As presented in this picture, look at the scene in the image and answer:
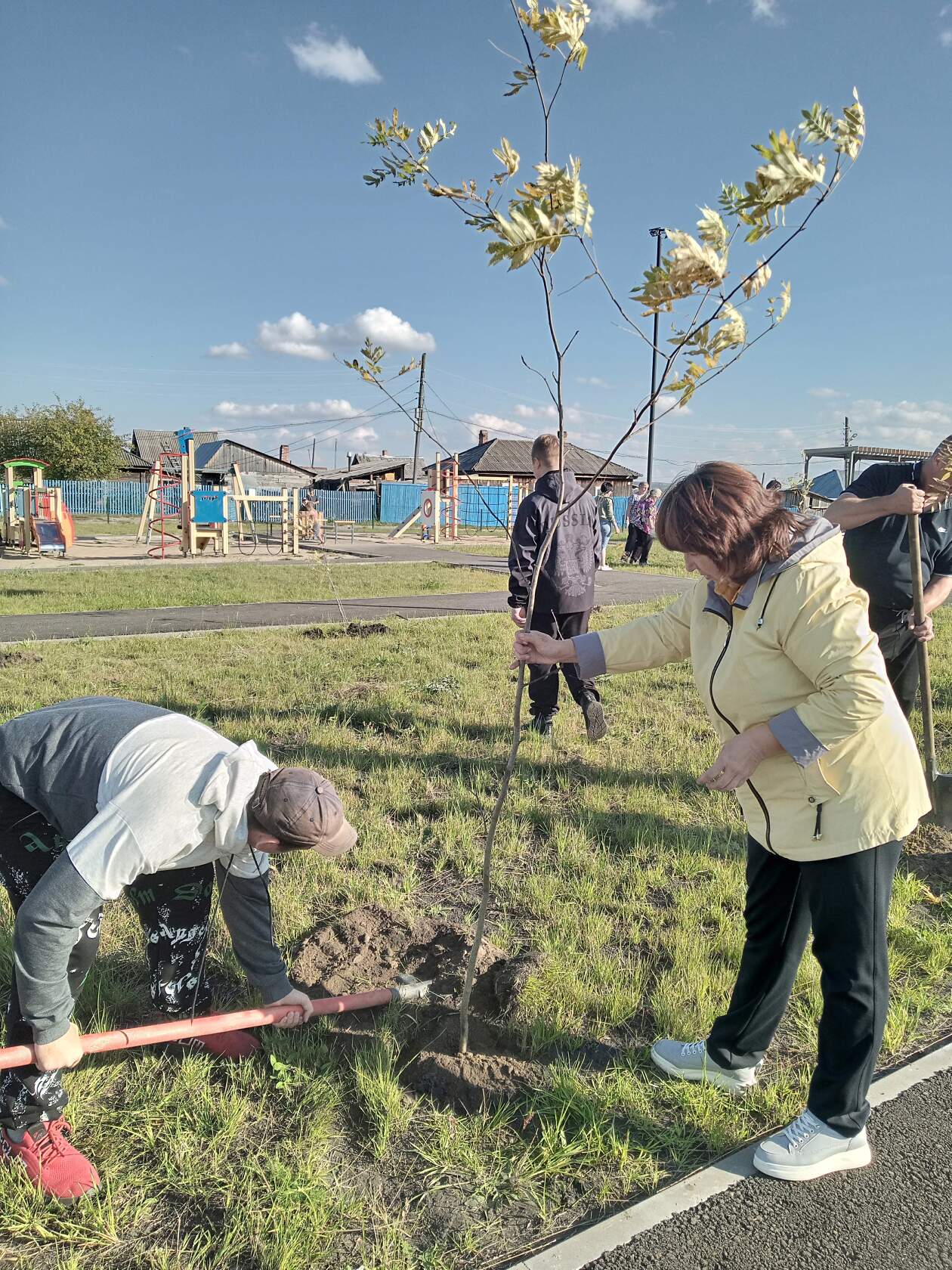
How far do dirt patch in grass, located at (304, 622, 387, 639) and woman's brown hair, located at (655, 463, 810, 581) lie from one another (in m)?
7.70

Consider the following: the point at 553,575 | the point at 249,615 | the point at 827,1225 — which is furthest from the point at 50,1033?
the point at 249,615

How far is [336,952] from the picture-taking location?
315cm

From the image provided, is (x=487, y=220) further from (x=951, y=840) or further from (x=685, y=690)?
(x=685, y=690)

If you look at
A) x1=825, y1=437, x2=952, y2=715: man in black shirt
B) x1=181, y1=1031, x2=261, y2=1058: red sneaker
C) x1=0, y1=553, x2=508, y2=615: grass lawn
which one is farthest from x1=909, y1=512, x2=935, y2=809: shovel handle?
x1=0, y1=553, x2=508, y2=615: grass lawn

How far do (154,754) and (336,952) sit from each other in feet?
4.79

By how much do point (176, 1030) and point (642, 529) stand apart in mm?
18439

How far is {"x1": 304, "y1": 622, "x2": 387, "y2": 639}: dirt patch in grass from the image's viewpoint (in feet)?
31.6

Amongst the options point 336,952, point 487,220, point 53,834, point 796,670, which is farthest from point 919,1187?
point 487,220

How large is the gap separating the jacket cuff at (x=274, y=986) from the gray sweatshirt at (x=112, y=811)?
154 millimetres

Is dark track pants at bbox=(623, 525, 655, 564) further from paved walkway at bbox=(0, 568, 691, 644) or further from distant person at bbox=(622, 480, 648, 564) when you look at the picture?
paved walkway at bbox=(0, 568, 691, 644)

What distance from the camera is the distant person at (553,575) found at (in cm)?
575

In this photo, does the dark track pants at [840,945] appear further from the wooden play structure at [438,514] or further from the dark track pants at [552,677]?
the wooden play structure at [438,514]

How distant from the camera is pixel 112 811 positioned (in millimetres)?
1941

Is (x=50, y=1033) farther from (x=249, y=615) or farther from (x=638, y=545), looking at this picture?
(x=638, y=545)
